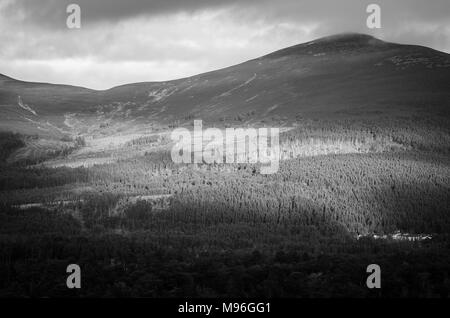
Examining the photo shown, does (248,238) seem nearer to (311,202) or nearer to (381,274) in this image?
(311,202)

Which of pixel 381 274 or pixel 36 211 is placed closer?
pixel 381 274

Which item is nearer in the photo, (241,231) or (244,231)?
(244,231)

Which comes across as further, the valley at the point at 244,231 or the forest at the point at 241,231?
the valley at the point at 244,231

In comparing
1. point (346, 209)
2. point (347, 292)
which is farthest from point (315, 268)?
point (346, 209)

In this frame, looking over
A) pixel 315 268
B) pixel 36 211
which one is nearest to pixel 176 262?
pixel 315 268

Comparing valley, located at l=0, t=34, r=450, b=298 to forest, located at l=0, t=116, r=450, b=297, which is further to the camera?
valley, located at l=0, t=34, r=450, b=298
